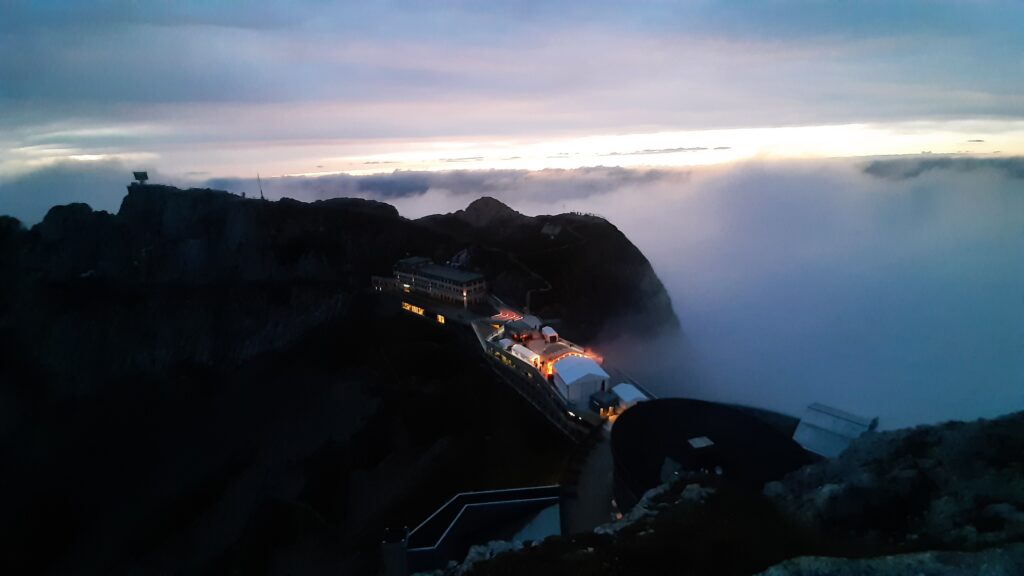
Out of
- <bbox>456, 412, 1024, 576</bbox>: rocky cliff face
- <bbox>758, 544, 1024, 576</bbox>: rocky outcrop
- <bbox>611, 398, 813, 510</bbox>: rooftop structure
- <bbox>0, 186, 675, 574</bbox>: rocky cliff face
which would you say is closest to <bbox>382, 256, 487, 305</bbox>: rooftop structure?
<bbox>0, 186, 675, 574</bbox>: rocky cliff face

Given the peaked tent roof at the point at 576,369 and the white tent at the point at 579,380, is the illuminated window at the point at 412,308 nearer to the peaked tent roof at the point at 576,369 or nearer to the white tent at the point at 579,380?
the peaked tent roof at the point at 576,369

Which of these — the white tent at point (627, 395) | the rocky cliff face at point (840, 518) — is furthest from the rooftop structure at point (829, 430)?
the rocky cliff face at point (840, 518)

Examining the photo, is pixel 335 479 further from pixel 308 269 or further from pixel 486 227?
pixel 486 227

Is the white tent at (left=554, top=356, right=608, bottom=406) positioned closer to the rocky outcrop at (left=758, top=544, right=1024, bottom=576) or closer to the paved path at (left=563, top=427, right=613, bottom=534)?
the paved path at (left=563, top=427, right=613, bottom=534)

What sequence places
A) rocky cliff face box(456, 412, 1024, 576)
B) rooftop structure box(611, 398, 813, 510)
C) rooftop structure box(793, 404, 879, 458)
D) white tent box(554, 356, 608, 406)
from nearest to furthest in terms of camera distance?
rocky cliff face box(456, 412, 1024, 576), rooftop structure box(611, 398, 813, 510), rooftop structure box(793, 404, 879, 458), white tent box(554, 356, 608, 406)

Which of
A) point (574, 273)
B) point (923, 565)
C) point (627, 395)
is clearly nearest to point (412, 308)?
point (574, 273)
